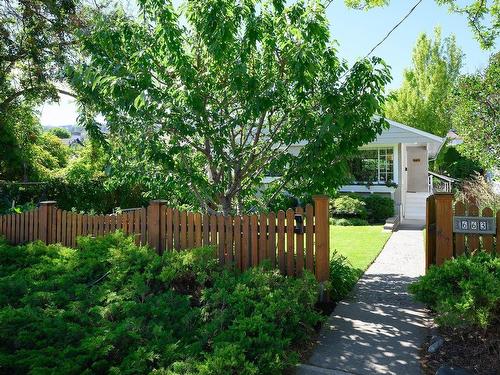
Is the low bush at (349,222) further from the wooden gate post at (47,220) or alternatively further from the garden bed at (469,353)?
the garden bed at (469,353)

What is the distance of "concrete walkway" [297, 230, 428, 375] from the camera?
3.89 m

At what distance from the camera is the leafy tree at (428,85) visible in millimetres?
29391

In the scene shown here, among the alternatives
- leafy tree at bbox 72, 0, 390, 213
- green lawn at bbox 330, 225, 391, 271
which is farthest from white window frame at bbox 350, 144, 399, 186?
leafy tree at bbox 72, 0, 390, 213

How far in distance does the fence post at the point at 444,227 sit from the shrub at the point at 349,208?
10842 millimetres

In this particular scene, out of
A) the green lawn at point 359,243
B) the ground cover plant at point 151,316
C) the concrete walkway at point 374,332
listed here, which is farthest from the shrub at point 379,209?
the ground cover plant at point 151,316

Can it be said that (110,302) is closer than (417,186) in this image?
Yes

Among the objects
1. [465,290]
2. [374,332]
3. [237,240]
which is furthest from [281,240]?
[465,290]

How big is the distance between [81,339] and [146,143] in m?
2.88

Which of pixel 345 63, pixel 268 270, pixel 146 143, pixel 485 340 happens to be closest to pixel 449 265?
pixel 485 340

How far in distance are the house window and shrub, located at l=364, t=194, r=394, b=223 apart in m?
1.87

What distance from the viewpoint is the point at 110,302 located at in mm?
4539

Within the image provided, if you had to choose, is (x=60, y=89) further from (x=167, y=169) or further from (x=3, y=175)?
(x=167, y=169)

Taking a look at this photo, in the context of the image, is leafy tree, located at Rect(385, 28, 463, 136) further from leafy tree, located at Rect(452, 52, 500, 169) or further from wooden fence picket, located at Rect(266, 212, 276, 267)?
wooden fence picket, located at Rect(266, 212, 276, 267)

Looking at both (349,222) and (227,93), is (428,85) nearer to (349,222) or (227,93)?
(349,222)
